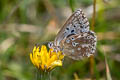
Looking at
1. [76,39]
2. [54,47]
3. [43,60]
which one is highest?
[76,39]

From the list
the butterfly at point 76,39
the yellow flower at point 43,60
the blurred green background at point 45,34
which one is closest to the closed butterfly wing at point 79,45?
the butterfly at point 76,39

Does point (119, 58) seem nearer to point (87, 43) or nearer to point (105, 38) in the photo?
point (105, 38)

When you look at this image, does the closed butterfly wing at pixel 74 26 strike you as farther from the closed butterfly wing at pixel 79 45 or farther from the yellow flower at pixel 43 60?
the yellow flower at pixel 43 60

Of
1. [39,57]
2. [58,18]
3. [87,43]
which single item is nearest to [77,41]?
[87,43]

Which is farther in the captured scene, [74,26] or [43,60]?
[74,26]

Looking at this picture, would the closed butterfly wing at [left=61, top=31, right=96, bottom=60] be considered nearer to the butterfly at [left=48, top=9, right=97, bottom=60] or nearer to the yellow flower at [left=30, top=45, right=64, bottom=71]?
the butterfly at [left=48, top=9, right=97, bottom=60]

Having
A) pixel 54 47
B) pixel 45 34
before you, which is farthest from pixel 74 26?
pixel 45 34

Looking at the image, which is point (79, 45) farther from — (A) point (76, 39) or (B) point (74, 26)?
(B) point (74, 26)
